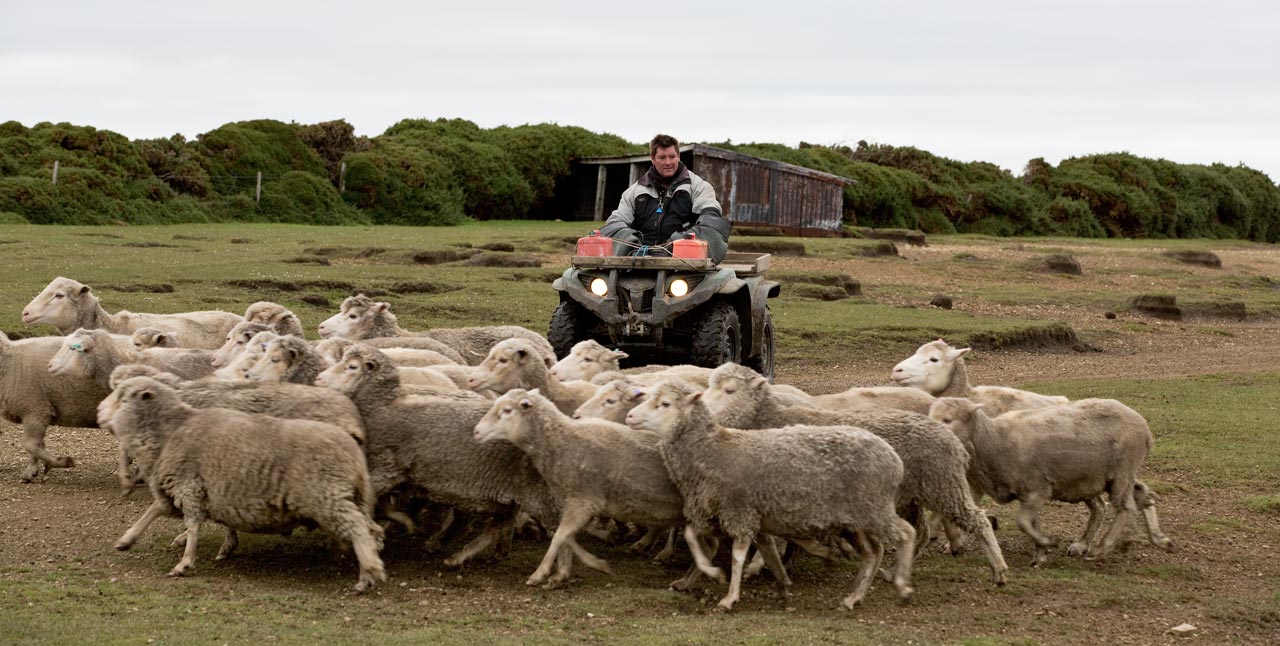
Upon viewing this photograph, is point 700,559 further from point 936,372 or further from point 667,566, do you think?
point 936,372

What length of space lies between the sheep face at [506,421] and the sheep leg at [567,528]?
1.66ft

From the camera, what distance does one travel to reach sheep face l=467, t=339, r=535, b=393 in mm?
9203

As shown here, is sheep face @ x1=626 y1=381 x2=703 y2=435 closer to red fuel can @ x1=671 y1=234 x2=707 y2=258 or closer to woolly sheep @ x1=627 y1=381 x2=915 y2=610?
woolly sheep @ x1=627 y1=381 x2=915 y2=610

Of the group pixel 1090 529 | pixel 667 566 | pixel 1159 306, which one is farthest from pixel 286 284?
pixel 1159 306

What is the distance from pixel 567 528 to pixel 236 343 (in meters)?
3.53

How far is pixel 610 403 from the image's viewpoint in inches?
341

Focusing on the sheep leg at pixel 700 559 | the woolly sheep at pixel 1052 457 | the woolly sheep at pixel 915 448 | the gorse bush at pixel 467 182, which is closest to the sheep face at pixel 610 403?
the woolly sheep at pixel 915 448

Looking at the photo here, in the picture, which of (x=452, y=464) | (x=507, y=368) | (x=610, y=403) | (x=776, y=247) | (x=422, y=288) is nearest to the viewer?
(x=452, y=464)

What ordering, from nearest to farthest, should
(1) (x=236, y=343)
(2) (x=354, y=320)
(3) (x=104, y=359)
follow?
(1) (x=236, y=343)
(3) (x=104, y=359)
(2) (x=354, y=320)

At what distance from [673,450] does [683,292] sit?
4.65m

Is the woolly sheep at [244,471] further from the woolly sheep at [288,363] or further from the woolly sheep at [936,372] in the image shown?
the woolly sheep at [936,372]

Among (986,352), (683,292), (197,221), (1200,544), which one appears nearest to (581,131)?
(197,221)

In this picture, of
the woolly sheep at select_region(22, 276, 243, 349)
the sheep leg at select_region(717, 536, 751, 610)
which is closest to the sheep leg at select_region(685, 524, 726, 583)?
the sheep leg at select_region(717, 536, 751, 610)

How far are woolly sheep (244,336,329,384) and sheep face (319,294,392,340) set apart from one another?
9.16ft
